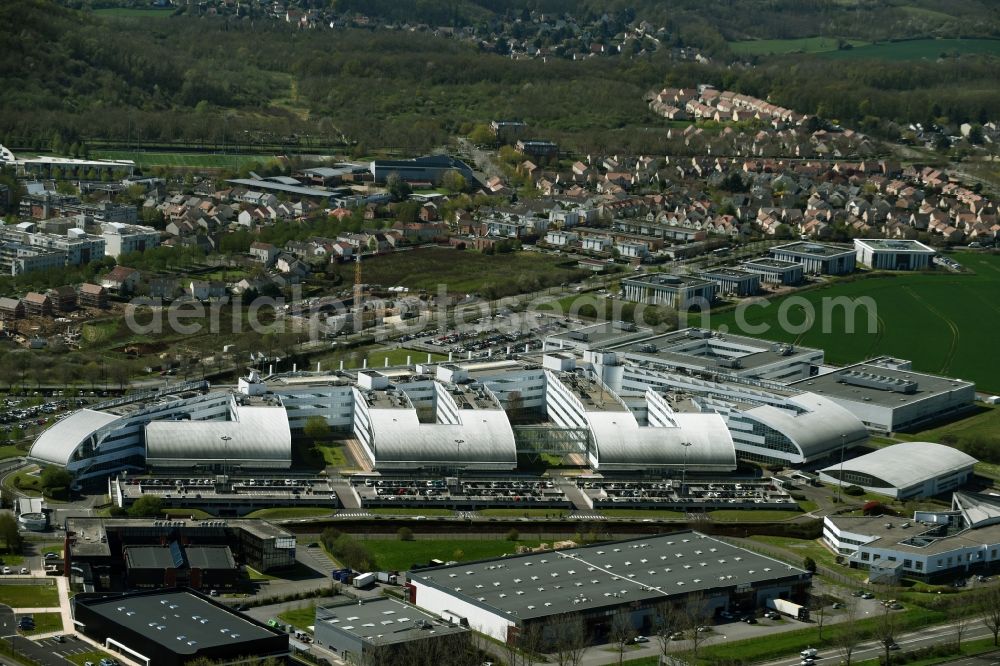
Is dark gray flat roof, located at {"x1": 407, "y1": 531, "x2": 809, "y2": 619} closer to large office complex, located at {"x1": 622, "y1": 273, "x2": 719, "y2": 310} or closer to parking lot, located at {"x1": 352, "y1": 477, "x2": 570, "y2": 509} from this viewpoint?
parking lot, located at {"x1": 352, "y1": 477, "x2": 570, "y2": 509}

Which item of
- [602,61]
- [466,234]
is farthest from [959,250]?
[602,61]

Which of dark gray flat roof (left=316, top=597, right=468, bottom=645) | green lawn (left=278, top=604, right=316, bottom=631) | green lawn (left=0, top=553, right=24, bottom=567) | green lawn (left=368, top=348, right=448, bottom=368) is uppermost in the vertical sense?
green lawn (left=368, top=348, right=448, bottom=368)

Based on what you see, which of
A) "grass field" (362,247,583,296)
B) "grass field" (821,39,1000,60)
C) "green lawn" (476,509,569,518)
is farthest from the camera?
"grass field" (821,39,1000,60)

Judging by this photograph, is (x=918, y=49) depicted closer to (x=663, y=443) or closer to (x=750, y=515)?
(x=663, y=443)

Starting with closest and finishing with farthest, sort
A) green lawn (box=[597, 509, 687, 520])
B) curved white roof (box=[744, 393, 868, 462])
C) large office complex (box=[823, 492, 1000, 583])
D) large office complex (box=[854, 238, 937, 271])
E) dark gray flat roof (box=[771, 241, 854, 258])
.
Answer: large office complex (box=[823, 492, 1000, 583]) < green lawn (box=[597, 509, 687, 520]) < curved white roof (box=[744, 393, 868, 462]) < dark gray flat roof (box=[771, 241, 854, 258]) < large office complex (box=[854, 238, 937, 271])

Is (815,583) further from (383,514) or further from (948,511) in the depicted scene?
(383,514)

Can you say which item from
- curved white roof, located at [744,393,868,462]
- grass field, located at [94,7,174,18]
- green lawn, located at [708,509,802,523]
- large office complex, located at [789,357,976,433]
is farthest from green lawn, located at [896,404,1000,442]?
grass field, located at [94,7,174,18]

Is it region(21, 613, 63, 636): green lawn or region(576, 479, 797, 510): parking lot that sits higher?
region(576, 479, 797, 510): parking lot

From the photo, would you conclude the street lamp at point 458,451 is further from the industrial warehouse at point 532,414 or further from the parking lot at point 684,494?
the parking lot at point 684,494
